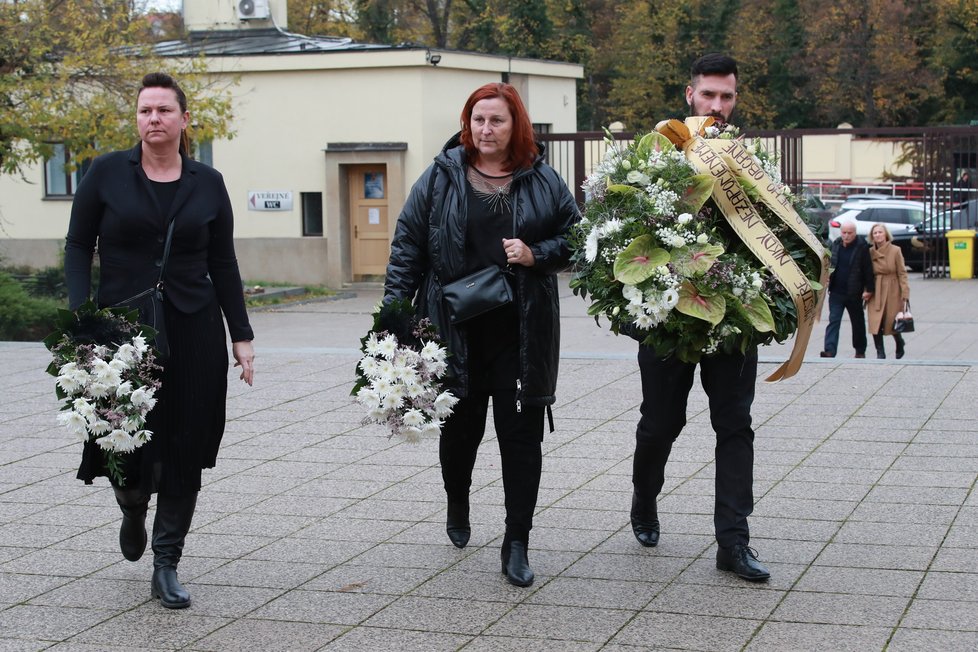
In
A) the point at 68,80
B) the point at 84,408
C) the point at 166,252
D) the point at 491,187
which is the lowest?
the point at 84,408

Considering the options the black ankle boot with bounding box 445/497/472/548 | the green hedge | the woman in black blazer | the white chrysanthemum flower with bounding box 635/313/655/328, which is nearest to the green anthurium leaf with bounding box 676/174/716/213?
the white chrysanthemum flower with bounding box 635/313/655/328

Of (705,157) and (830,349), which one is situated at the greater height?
(705,157)

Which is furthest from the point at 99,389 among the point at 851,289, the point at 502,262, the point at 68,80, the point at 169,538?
the point at 68,80

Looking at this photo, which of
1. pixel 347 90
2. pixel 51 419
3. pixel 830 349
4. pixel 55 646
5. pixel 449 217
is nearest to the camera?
pixel 55 646

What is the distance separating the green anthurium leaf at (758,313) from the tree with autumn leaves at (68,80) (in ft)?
51.0

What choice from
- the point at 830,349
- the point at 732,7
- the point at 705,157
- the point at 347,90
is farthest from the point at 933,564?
the point at 732,7

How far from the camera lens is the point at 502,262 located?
527 cm

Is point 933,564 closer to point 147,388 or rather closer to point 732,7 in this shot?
point 147,388

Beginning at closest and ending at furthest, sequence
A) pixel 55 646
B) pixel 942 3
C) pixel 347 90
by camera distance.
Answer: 1. pixel 55 646
2. pixel 347 90
3. pixel 942 3

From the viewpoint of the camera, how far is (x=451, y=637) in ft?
15.0

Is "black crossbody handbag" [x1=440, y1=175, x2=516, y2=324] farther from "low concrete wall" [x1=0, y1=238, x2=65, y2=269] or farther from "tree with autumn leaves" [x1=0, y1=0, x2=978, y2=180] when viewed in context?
"tree with autumn leaves" [x1=0, y1=0, x2=978, y2=180]

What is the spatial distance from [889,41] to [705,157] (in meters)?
49.6

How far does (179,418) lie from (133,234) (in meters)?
0.69

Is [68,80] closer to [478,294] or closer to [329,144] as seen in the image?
[329,144]
